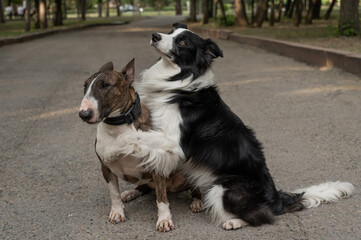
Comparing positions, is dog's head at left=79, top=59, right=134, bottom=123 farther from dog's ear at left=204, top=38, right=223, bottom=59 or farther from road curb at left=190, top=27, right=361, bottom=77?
road curb at left=190, top=27, right=361, bottom=77

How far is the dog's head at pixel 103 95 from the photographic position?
3.19m

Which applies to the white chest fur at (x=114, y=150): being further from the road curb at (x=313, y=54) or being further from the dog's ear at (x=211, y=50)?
the road curb at (x=313, y=54)

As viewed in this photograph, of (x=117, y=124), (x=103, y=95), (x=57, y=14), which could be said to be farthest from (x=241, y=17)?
(x=103, y=95)

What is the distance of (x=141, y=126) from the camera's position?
359 centimetres

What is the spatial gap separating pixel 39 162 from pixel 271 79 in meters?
6.15

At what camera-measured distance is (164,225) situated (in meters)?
3.62

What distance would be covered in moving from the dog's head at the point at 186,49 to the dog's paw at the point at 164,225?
128 centimetres

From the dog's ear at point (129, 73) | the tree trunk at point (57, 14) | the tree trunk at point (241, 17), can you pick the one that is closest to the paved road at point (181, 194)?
the dog's ear at point (129, 73)

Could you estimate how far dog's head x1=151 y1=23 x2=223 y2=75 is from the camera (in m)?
3.83

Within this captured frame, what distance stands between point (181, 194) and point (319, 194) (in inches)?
49.5

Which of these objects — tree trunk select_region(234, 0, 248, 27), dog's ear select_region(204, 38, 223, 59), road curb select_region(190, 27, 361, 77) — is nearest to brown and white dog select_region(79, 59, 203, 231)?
dog's ear select_region(204, 38, 223, 59)

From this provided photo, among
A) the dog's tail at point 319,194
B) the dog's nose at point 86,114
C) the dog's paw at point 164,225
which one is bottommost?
the dog's paw at point 164,225

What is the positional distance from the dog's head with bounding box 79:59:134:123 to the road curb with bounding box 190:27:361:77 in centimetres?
733

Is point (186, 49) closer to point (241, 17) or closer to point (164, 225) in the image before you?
point (164, 225)
